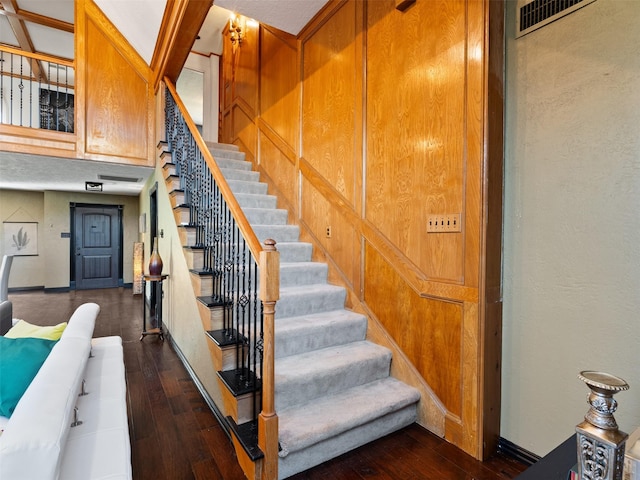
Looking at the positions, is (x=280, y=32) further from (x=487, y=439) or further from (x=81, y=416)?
(x=487, y=439)

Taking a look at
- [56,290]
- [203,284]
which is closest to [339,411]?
A: [203,284]

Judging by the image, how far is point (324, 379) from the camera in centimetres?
220

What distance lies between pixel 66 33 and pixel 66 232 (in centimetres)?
445

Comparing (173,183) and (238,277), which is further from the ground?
(173,183)

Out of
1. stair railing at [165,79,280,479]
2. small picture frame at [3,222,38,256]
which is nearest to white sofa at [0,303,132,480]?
stair railing at [165,79,280,479]

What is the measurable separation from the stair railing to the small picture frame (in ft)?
20.6

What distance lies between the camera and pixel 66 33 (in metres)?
5.62

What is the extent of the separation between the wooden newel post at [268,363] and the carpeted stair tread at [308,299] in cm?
92

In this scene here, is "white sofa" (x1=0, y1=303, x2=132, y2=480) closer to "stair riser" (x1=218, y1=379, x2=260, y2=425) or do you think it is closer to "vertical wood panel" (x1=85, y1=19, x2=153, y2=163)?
"stair riser" (x1=218, y1=379, x2=260, y2=425)

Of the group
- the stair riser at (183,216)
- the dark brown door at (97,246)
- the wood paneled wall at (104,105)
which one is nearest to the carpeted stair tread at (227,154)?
the wood paneled wall at (104,105)

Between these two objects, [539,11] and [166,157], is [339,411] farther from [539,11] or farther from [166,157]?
[166,157]

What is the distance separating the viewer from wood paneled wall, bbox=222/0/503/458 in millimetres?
1974

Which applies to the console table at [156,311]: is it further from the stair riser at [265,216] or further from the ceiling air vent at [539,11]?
the ceiling air vent at [539,11]

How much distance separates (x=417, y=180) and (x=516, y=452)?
177cm
